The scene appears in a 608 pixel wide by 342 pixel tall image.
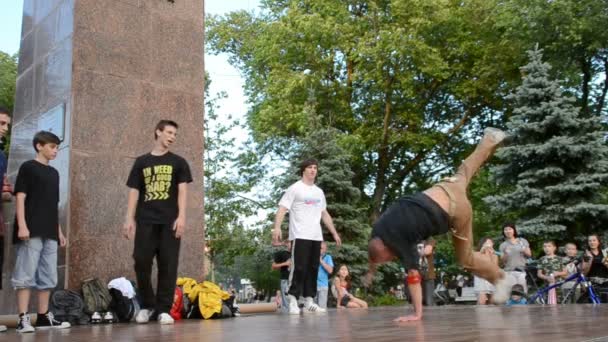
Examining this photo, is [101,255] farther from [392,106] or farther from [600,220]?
[392,106]

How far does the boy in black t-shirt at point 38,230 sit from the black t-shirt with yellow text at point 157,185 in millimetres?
796

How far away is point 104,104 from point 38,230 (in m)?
2.57

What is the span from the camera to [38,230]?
6.46 m

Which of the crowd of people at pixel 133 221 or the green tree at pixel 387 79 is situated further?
the green tree at pixel 387 79

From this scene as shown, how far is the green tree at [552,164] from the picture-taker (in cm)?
1816

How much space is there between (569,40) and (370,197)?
10.1m

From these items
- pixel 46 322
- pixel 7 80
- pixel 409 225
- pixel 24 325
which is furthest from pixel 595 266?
pixel 7 80

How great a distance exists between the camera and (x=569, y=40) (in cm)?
2338

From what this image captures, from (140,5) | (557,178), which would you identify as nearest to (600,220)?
(557,178)

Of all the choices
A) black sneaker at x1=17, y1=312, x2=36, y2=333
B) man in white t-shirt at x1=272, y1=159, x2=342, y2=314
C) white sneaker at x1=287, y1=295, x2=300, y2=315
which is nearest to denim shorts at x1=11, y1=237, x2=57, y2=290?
black sneaker at x1=17, y1=312, x2=36, y2=333

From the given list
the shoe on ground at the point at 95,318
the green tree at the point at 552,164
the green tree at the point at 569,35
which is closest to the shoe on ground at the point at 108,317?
the shoe on ground at the point at 95,318

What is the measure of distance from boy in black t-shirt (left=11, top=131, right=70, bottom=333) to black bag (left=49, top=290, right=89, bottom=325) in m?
0.46

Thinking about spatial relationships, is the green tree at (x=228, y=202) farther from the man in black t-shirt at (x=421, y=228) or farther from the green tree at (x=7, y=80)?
the man in black t-shirt at (x=421, y=228)

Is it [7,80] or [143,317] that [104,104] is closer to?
[143,317]
